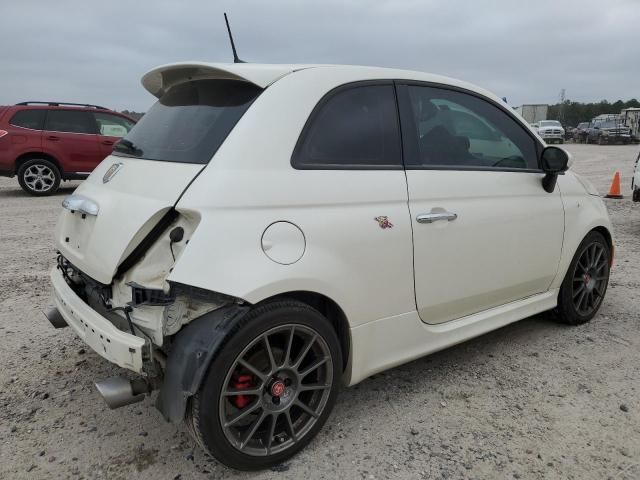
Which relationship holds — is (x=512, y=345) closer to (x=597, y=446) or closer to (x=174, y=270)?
(x=597, y=446)

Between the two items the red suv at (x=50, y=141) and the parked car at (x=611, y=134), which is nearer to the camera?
the red suv at (x=50, y=141)

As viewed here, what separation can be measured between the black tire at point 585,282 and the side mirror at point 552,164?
27.9 inches

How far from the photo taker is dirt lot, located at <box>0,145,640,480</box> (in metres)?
2.44

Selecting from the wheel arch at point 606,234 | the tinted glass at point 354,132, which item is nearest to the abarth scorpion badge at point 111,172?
the tinted glass at point 354,132

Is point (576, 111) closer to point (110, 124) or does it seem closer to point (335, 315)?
point (110, 124)

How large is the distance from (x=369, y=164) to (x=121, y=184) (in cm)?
124

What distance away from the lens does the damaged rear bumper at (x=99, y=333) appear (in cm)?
217

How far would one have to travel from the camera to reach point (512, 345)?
3764 millimetres

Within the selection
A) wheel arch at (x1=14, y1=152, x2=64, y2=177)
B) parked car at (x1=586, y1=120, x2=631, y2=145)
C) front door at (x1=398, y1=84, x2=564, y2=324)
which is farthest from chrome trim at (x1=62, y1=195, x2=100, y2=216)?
parked car at (x1=586, y1=120, x2=631, y2=145)

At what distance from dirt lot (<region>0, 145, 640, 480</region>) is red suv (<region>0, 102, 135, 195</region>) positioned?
753cm

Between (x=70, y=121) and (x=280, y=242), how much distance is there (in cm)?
1024

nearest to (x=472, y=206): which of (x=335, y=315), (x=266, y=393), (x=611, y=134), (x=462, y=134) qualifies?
(x=462, y=134)

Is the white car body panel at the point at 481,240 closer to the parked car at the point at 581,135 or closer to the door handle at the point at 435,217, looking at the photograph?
the door handle at the point at 435,217

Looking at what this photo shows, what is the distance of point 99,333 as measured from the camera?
91.5 inches
